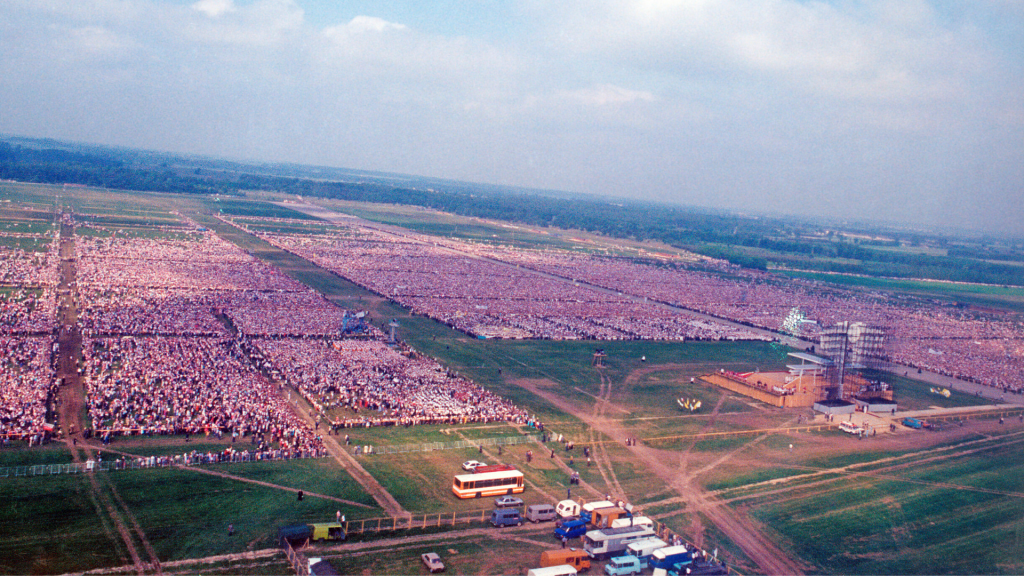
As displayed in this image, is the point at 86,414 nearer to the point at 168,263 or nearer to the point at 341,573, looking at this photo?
the point at 341,573

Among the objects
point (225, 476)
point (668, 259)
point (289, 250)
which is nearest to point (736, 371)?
point (225, 476)

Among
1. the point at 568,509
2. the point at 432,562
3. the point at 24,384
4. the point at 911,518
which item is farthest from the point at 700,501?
the point at 24,384

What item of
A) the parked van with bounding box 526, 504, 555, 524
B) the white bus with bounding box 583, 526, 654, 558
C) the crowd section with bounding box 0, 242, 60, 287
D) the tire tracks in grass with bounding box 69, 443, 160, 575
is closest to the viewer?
the tire tracks in grass with bounding box 69, 443, 160, 575

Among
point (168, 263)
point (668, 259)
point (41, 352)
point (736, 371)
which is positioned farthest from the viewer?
point (668, 259)

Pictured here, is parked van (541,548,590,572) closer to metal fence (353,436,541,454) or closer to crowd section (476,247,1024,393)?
metal fence (353,436,541,454)

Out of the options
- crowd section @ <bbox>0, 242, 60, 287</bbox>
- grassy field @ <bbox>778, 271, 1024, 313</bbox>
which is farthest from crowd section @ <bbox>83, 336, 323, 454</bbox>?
grassy field @ <bbox>778, 271, 1024, 313</bbox>

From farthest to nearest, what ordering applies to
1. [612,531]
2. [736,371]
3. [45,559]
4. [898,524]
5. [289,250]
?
[289,250], [736,371], [898,524], [612,531], [45,559]
